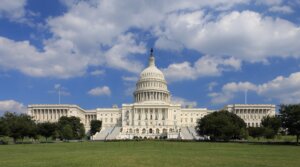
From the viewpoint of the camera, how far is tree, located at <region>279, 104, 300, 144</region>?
77.0m

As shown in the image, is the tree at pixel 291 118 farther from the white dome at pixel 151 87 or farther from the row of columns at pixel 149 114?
the white dome at pixel 151 87

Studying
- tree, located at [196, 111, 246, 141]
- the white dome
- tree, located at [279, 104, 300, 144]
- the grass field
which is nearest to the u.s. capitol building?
the white dome

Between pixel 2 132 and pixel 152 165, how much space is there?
73.1 m

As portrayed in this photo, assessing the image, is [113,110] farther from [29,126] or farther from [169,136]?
[29,126]

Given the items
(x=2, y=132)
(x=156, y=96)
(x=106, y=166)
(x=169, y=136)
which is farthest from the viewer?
(x=156, y=96)

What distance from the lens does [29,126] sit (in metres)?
96.4

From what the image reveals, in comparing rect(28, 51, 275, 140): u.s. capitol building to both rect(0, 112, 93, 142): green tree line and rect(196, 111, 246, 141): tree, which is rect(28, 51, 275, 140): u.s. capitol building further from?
rect(196, 111, 246, 141): tree

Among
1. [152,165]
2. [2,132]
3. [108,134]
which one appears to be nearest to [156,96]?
[108,134]

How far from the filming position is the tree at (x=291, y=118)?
253ft

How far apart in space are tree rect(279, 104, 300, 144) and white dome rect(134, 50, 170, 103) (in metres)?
106

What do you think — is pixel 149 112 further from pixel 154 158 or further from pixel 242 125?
pixel 154 158

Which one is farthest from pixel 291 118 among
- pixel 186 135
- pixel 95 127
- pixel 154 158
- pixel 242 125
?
pixel 95 127

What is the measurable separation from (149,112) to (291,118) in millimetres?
97572

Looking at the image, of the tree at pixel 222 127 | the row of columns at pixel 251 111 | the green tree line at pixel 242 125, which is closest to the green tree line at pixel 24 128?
the tree at pixel 222 127
